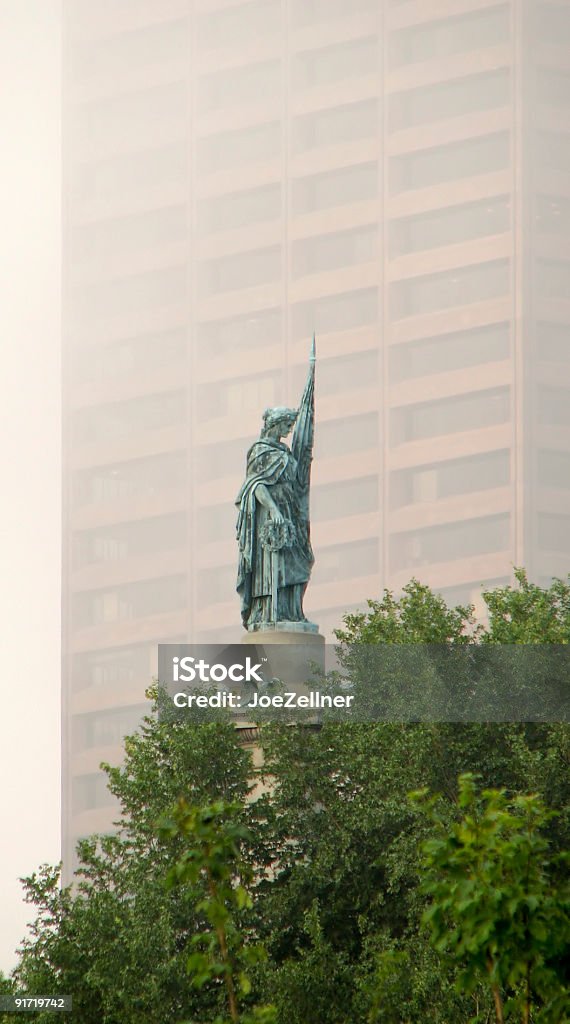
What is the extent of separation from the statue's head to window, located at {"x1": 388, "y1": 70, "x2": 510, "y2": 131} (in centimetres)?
5585

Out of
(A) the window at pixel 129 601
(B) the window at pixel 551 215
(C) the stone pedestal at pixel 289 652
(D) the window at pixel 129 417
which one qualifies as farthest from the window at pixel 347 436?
(C) the stone pedestal at pixel 289 652

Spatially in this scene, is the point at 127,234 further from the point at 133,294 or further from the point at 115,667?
the point at 115,667

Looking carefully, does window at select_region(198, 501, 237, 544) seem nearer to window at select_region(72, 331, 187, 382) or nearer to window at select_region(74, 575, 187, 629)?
window at select_region(74, 575, 187, 629)

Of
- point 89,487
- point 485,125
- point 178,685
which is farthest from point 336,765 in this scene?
point 89,487

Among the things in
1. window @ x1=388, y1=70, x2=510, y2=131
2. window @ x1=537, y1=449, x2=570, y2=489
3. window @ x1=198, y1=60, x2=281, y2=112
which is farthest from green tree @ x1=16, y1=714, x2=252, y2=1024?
window @ x1=198, y1=60, x2=281, y2=112

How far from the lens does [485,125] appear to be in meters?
81.9

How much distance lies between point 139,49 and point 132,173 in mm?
6249

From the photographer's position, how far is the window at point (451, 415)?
79.1 metres

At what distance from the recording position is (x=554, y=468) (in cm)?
7819

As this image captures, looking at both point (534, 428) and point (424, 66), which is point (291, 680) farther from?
point (424, 66)

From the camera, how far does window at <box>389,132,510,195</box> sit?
269ft

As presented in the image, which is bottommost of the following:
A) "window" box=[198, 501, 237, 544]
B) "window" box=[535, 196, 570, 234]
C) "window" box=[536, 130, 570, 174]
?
"window" box=[198, 501, 237, 544]

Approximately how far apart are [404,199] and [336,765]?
61.1 m

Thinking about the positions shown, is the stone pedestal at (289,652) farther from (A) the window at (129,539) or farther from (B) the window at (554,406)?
(A) the window at (129,539)
